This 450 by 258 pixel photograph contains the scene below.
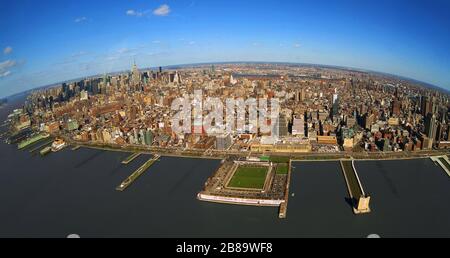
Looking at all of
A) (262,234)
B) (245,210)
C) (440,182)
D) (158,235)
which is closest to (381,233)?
(262,234)

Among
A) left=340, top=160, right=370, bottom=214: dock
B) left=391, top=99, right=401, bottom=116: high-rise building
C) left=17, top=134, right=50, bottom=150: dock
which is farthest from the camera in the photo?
left=391, top=99, right=401, bottom=116: high-rise building

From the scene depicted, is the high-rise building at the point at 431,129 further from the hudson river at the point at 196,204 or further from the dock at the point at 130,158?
the dock at the point at 130,158

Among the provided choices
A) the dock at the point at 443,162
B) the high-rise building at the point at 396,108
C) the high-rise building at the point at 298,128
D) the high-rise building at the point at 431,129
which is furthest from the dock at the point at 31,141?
the high-rise building at the point at 396,108

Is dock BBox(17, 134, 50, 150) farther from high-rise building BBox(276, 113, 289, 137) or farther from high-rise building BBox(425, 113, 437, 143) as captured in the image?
high-rise building BBox(425, 113, 437, 143)

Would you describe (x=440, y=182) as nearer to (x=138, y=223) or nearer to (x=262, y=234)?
(x=262, y=234)

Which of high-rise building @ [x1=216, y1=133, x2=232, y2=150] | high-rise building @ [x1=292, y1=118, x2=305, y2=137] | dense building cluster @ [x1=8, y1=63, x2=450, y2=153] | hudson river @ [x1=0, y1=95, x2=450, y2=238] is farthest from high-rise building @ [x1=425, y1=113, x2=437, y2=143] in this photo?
high-rise building @ [x1=216, y1=133, x2=232, y2=150]

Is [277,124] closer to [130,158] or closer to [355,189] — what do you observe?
[355,189]
